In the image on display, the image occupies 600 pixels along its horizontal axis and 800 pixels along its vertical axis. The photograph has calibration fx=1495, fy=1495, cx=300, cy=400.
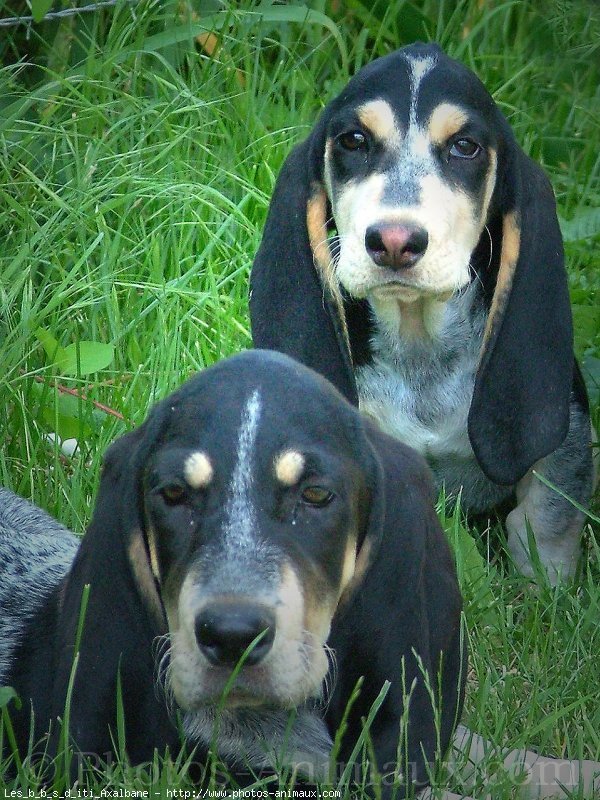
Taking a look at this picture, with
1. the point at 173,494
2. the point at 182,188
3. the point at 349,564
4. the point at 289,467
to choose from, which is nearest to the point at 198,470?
the point at 173,494

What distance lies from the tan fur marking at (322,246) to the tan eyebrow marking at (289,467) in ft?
6.66

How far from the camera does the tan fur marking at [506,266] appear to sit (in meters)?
5.36

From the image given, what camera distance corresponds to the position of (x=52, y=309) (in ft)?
21.3

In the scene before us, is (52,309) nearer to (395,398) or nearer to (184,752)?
(395,398)

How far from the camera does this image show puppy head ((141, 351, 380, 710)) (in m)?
3.39

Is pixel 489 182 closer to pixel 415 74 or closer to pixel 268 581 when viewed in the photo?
pixel 415 74

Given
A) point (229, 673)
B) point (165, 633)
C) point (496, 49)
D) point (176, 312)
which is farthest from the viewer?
point (496, 49)

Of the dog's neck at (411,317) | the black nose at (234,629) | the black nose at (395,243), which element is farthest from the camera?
the dog's neck at (411,317)

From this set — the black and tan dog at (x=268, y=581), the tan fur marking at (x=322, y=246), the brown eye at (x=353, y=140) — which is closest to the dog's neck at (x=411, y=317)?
the tan fur marking at (x=322, y=246)

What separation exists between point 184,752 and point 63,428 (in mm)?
2415

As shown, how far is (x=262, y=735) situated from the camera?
3.87 m

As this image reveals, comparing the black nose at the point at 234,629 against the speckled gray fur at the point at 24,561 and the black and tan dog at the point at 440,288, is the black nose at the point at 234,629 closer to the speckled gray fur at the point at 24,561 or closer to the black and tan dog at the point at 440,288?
the speckled gray fur at the point at 24,561

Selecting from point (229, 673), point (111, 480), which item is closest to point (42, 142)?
point (111, 480)

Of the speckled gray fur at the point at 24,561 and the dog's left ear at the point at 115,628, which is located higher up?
the dog's left ear at the point at 115,628
